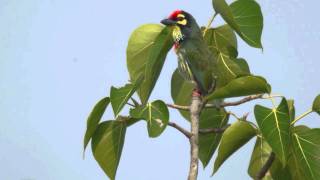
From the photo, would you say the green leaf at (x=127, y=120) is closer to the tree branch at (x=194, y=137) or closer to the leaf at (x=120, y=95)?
the leaf at (x=120, y=95)

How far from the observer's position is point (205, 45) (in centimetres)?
266

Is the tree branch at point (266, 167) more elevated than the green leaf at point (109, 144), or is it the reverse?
the green leaf at point (109, 144)

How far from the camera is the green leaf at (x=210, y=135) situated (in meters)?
2.70

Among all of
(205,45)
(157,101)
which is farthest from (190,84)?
(157,101)

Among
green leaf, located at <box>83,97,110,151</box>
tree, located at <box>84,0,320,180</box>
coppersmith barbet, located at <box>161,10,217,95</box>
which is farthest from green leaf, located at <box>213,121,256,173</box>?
green leaf, located at <box>83,97,110,151</box>

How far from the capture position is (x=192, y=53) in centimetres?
280

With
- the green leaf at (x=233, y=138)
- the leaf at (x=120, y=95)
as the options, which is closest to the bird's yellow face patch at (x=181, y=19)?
the leaf at (x=120, y=95)

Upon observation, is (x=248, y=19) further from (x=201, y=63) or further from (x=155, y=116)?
(x=155, y=116)

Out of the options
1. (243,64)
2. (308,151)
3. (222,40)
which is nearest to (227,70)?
(243,64)

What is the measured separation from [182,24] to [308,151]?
3.85ft

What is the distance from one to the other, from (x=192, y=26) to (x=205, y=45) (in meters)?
0.33

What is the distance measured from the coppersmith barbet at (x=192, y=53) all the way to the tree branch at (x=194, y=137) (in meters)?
0.36

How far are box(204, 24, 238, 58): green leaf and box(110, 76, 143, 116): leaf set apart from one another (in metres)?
0.63

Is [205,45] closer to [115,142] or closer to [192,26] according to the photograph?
[192,26]
